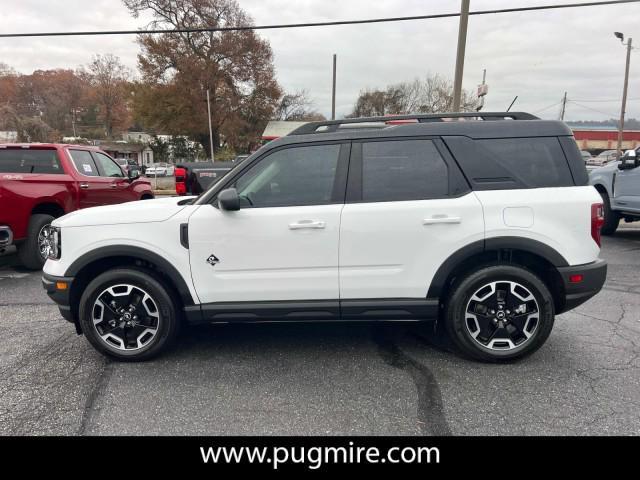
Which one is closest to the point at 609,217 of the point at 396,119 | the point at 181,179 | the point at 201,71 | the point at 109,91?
the point at 396,119

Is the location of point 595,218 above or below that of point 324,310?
above

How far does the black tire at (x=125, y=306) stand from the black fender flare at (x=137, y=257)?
0.13 metres

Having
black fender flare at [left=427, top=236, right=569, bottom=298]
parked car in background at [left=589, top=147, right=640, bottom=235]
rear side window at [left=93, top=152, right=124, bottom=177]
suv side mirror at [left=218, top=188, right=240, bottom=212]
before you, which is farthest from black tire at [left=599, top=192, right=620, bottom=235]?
rear side window at [left=93, top=152, right=124, bottom=177]

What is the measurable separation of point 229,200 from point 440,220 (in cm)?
158

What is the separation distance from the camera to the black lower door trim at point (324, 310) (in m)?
3.23

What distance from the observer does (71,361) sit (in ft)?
11.4

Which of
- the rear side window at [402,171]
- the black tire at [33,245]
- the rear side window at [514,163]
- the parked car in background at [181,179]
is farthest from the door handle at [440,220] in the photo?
the black tire at [33,245]

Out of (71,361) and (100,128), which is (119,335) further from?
(100,128)

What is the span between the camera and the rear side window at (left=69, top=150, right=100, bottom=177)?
7.05 meters

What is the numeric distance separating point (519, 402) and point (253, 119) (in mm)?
43283

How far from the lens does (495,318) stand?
129 inches

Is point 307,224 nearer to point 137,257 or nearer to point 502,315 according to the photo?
point 137,257

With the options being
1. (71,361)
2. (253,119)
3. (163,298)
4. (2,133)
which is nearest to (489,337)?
(163,298)

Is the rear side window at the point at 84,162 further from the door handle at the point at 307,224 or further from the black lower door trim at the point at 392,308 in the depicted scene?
the black lower door trim at the point at 392,308
